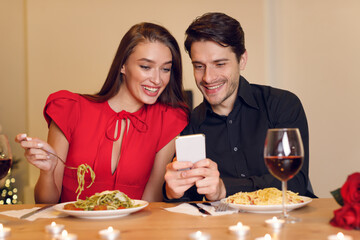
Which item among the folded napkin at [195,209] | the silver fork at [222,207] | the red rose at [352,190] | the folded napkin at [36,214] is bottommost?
the folded napkin at [36,214]

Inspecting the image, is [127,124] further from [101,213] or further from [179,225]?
[179,225]

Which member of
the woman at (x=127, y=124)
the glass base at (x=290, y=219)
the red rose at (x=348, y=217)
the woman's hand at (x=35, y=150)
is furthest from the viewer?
the woman at (x=127, y=124)

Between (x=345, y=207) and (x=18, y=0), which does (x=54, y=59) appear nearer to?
(x=18, y=0)

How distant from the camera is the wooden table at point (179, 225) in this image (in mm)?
1162

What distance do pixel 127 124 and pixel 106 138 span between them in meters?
0.15

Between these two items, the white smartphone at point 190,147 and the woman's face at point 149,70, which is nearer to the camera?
the white smartphone at point 190,147

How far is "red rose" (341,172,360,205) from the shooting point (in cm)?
118

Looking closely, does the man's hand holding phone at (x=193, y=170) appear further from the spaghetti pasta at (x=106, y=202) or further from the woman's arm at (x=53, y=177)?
the woman's arm at (x=53, y=177)

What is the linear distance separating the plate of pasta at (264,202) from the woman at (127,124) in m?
1.02

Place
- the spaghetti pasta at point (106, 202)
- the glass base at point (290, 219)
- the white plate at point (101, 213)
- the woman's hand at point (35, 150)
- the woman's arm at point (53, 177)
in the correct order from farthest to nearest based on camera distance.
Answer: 1. the woman's arm at point (53, 177)
2. the woman's hand at point (35, 150)
3. the spaghetti pasta at point (106, 202)
4. the white plate at point (101, 213)
5. the glass base at point (290, 219)

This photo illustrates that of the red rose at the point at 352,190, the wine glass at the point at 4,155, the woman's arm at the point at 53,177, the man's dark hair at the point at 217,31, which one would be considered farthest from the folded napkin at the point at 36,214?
the man's dark hair at the point at 217,31

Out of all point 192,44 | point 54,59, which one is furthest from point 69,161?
point 54,59

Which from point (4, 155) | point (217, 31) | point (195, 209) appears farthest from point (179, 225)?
point (217, 31)

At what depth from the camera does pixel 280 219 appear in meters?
1.30
